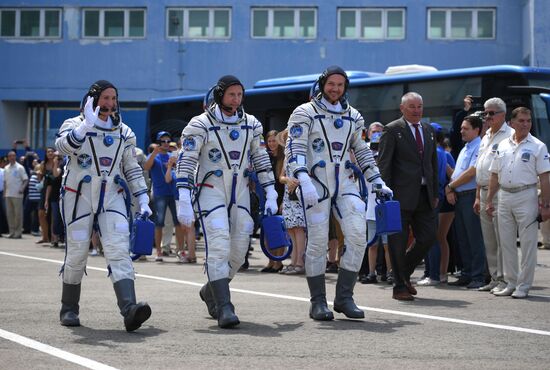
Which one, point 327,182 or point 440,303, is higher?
point 327,182

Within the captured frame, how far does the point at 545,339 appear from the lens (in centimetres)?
836

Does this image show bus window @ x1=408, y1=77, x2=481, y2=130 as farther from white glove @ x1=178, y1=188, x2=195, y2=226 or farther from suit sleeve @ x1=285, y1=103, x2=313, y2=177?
white glove @ x1=178, y1=188, x2=195, y2=226

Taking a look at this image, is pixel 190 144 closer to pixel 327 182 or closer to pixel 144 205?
pixel 144 205

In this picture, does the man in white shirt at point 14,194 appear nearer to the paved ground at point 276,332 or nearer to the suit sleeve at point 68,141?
the paved ground at point 276,332

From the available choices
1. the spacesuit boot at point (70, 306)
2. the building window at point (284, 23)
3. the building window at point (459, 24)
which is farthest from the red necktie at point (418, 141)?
A: the building window at point (284, 23)

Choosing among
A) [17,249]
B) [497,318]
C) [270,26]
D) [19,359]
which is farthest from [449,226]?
[270,26]

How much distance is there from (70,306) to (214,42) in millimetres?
30723

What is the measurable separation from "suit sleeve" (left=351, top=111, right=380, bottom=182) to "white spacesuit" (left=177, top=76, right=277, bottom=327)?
3.16ft

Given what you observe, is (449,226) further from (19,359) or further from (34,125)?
(34,125)

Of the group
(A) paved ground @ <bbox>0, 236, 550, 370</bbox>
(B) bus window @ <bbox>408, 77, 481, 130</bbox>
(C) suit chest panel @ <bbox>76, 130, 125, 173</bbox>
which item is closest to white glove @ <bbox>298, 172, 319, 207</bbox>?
(A) paved ground @ <bbox>0, 236, 550, 370</bbox>

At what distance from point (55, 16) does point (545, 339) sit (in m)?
34.6

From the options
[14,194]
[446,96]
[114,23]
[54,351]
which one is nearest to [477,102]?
[446,96]

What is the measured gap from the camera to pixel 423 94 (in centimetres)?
2216

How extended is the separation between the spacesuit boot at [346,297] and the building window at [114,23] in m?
31.1
